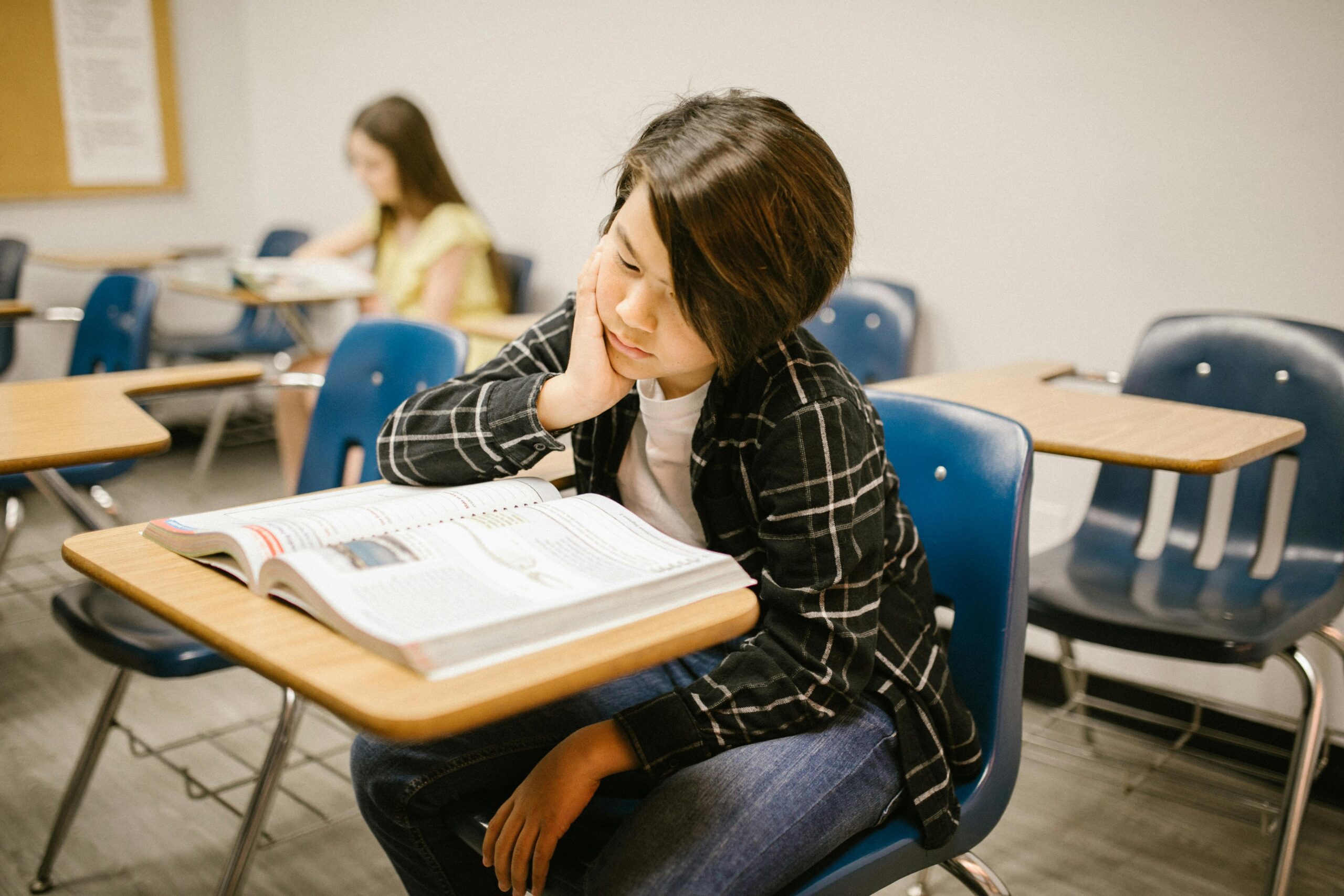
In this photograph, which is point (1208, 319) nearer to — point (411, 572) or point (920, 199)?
point (920, 199)

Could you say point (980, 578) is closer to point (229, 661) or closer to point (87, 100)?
point (229, 661)

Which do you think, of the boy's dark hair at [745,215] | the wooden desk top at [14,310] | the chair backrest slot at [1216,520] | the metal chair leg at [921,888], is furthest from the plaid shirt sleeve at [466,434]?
the wooden desk top at [14,310]

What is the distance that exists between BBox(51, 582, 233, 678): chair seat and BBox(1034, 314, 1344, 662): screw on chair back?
1243 mm

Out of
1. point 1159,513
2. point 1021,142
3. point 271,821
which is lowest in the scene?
point 271,821

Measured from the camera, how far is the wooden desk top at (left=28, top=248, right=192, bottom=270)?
151 inches

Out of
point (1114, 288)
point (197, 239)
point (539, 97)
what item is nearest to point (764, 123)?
point (1114, 288)

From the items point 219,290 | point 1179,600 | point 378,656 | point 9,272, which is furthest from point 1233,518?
point 9,272

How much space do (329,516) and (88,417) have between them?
886 mm

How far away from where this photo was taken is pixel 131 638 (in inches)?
57.8

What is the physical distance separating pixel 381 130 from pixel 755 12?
3.75 feet

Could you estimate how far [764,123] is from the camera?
92 cm

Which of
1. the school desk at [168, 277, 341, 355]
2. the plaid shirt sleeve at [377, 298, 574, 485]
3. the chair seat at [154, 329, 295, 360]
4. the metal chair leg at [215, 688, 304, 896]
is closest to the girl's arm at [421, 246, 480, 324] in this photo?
the school desk at [168, 277, 341, 355]

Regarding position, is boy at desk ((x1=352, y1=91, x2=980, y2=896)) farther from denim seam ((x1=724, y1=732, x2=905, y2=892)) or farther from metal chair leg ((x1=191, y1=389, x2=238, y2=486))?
metal chair leg ((x1=191, y1=389, x2=238, y2=486))

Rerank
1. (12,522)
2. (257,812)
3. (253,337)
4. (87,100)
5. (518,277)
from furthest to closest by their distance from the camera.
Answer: (87,100) → (253,337) → (518,277) → (12,522) → (257,812)
